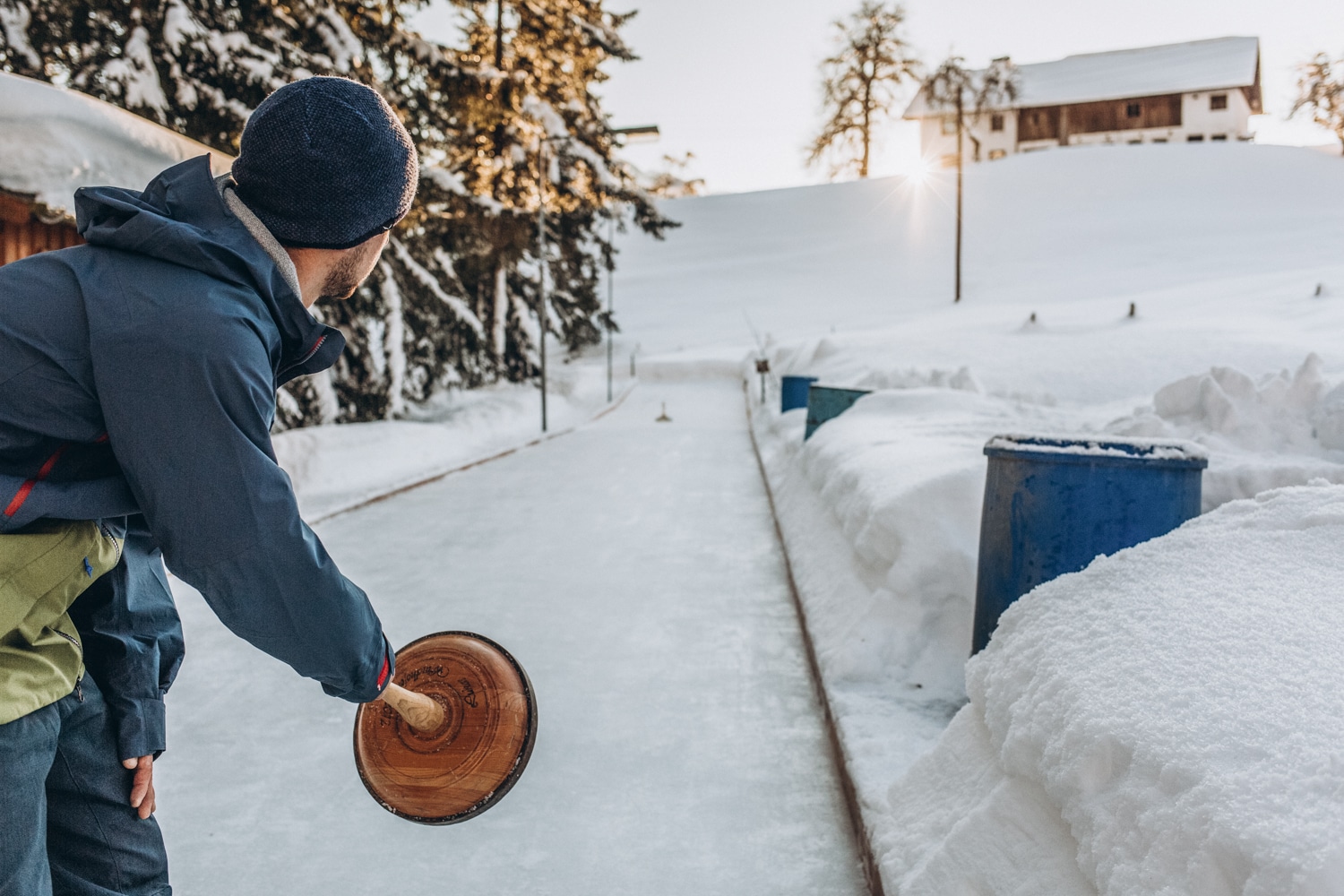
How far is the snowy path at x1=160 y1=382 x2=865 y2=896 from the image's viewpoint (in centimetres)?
305

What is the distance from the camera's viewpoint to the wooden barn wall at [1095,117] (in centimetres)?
6297

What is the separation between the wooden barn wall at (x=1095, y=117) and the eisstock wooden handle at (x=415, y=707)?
7204cm

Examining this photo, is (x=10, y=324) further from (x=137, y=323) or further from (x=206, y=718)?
(x=206, y=718)

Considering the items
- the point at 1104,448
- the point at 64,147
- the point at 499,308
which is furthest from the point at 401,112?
the point at 1104,448

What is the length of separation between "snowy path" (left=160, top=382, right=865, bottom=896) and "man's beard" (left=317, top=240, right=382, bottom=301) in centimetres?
210

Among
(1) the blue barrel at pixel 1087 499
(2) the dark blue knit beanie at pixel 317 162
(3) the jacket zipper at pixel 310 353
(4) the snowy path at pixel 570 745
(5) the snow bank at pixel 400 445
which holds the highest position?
(2) the dark blue knit beanie at pixel 317 162

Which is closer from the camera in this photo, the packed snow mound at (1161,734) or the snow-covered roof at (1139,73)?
the packed snow mound at (1161,734)

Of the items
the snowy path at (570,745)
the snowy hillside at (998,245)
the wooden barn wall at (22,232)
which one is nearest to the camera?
the snowy path at (570,745)

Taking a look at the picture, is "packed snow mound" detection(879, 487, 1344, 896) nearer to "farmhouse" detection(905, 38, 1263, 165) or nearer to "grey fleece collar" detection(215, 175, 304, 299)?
"grey fleece collar" detection(215, 175, 304, 299)

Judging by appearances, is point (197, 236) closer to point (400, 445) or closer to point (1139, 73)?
point (400, 445)

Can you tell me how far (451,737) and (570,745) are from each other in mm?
2018

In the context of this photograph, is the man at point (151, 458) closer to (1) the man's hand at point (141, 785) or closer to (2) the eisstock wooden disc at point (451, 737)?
(1) the man's hand at point (141, 785)

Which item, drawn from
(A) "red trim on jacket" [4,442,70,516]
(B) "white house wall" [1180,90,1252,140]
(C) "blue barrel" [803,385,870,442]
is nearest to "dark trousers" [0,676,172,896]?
(A) "red trim on jacket" [4,442,70,516]

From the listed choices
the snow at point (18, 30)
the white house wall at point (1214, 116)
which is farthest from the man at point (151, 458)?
the white house wall at point (1214, 116)
